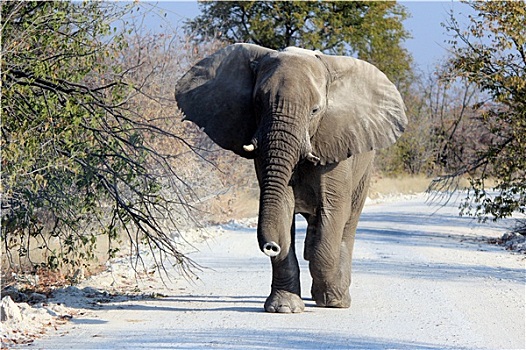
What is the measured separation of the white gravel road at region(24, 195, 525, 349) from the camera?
29.1 feet

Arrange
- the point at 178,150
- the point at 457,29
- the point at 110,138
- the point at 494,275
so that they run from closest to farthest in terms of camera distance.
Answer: the point at 110,138
the point at 494,275
the point at 457,29
the point at 178,150

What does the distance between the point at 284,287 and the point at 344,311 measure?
2.23 feet

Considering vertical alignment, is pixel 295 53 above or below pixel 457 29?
below

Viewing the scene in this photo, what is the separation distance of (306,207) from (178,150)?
941cm

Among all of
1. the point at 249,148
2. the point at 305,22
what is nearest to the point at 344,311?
the point at 249,148

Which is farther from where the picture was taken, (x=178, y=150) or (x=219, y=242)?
(x=178, y=150)

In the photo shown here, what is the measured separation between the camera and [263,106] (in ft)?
32.1

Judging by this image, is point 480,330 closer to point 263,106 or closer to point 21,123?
point 263,106

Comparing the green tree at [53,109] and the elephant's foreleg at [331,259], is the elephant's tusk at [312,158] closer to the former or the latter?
the elephant's foreleg at [331,259]

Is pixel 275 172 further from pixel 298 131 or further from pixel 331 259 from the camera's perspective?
pixel 331 259

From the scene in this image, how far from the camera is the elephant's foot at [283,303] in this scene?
406 inches

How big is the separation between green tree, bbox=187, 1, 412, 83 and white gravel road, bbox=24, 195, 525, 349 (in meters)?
22.3

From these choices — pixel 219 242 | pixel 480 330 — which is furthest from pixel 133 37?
pixel 480 330

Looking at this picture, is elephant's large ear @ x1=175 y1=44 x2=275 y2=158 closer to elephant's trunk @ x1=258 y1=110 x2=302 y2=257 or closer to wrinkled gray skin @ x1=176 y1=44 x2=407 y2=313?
wrinkled gray skin @ x1=176 y1=44 x2=407 y2=313
